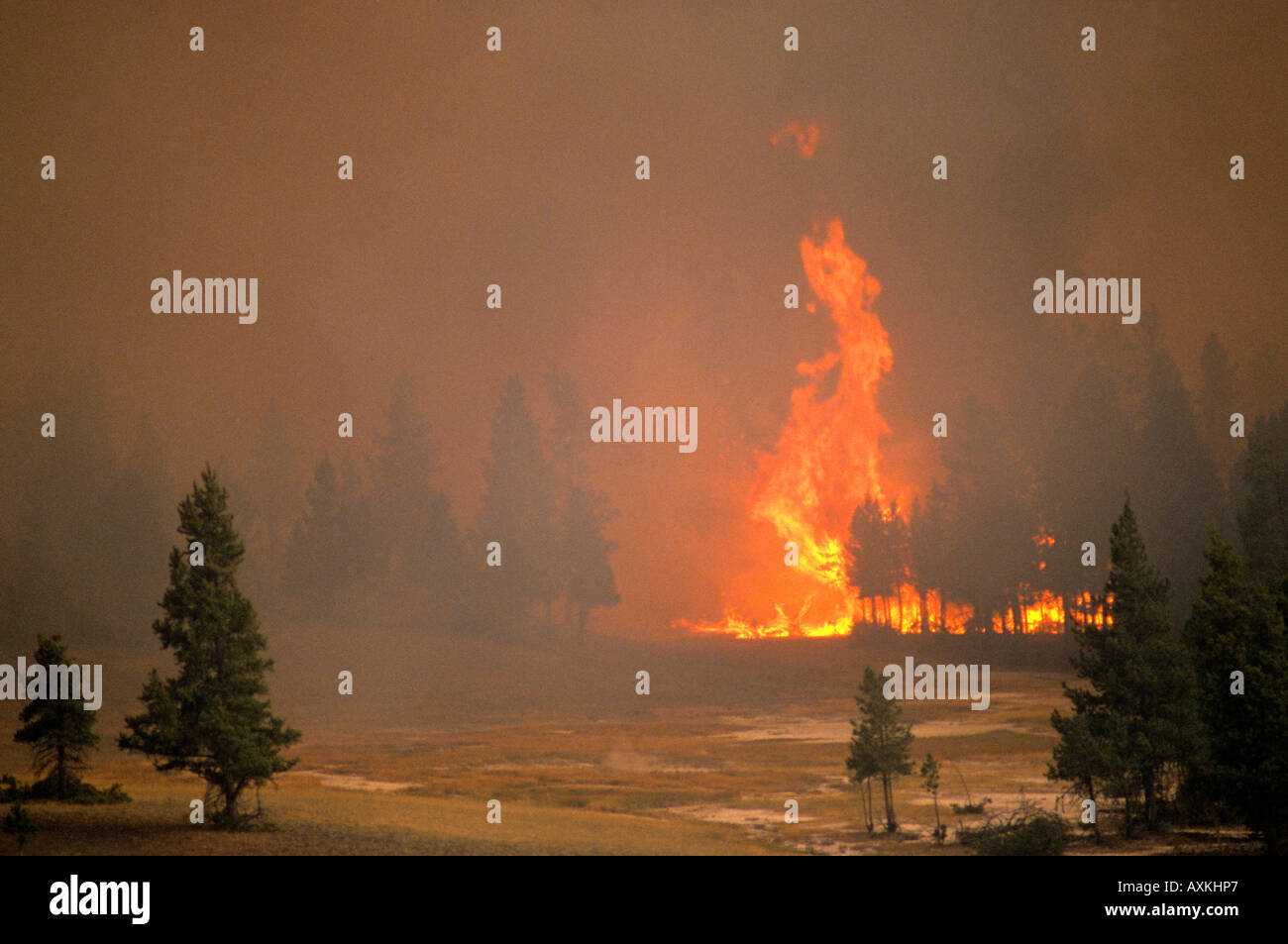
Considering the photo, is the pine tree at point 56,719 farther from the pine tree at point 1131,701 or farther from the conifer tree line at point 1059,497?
the conifer tree line at point 1059,497

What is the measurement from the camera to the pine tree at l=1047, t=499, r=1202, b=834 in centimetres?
3900

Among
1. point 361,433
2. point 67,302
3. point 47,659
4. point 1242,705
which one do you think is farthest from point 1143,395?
point 67,302

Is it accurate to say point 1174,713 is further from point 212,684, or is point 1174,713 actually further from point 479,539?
point 479,539

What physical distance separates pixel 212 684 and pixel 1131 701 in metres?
36.0

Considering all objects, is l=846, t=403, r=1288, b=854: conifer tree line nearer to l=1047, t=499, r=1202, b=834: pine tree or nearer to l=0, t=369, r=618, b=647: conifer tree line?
l=1047, t=499, r=1202, b=834: pine tree

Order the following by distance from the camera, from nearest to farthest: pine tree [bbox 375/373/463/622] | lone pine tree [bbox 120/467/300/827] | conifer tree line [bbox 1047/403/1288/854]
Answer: conifer tree line [bbox 1047/403/1288/854], lone pine tree [bbox 120/467/300/827], pine tree [bbox 375/373/463/622]

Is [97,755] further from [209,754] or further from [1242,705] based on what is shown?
[1242,705]

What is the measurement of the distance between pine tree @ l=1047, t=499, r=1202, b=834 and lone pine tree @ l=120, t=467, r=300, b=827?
31035 mm

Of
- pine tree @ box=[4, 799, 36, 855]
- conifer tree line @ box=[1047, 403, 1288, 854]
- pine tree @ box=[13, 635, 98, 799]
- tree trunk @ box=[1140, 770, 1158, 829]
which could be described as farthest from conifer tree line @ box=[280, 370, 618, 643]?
tree trunk @ box=[1140, 770, 1158, 829]

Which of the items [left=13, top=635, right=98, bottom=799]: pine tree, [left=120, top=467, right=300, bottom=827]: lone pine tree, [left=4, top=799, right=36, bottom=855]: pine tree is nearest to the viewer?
[left=4, top=799, right=36, bottom=855]: pine tree

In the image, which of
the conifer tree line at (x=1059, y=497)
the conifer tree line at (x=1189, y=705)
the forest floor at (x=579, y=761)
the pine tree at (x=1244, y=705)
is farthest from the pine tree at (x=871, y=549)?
the pine tree at (x=1244, y=705)

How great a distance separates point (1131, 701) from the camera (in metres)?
40.3

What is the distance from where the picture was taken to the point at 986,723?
73562 millimetres
